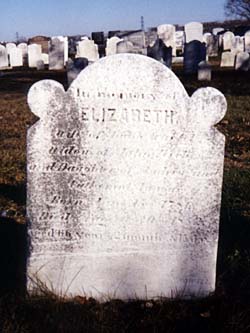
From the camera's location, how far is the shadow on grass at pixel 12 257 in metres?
3.47

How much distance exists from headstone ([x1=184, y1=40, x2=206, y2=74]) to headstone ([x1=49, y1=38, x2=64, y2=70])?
6648mm

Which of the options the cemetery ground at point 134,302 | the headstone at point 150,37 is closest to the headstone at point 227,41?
the headstone at point 150,37

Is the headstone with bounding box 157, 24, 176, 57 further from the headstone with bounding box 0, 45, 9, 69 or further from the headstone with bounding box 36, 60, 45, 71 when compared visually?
the headstone with bounding box 0, 45, 9, 69

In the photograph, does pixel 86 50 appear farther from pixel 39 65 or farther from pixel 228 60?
pixel 228 60

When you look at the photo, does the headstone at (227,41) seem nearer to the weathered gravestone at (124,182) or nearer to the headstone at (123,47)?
the headstone at (123,47)

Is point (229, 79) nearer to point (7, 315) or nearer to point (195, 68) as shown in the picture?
point (195, 68)

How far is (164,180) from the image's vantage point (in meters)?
3.23

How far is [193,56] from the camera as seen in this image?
18391 millimetres

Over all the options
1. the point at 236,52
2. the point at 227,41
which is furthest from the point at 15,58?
the point at 227,41

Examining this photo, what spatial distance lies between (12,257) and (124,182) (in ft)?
4.03

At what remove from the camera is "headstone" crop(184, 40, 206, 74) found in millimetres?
18281

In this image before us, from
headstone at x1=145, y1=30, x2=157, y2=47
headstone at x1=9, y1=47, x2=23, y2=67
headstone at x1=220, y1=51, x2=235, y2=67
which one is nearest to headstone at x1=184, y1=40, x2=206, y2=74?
headstone at x1=220, y1=51, x2=235, y2=67

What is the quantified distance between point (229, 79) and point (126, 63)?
46.0 ft

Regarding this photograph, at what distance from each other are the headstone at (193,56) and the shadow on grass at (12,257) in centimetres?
1463
